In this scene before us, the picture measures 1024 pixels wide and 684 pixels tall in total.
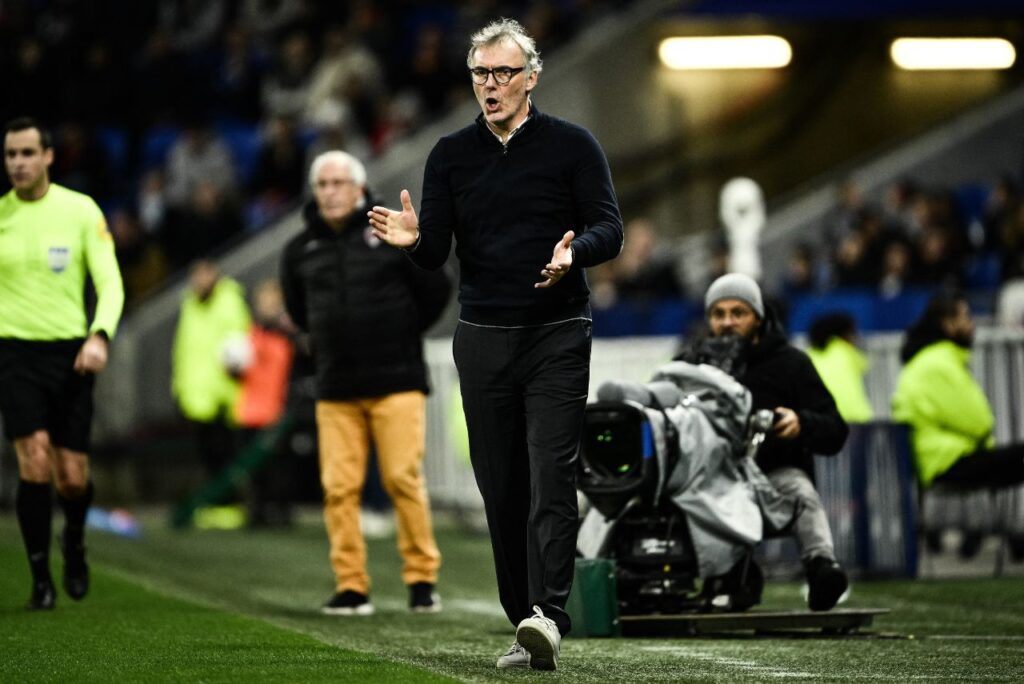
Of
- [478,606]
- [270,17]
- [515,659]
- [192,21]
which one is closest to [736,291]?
[478,606]

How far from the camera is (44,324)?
9328 mm

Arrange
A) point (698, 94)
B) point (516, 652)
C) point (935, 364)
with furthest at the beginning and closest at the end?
point (698, 94) → point (935, 364) → point (516, 652)

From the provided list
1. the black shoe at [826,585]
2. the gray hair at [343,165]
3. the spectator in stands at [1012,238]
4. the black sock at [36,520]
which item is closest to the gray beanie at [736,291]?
the black shoe at [826,585]

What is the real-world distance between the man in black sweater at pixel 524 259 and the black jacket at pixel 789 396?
2140 mm

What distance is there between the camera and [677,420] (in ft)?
27.9

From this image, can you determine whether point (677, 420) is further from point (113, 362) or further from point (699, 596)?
point (113, 362)

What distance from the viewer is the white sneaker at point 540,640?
681 cm

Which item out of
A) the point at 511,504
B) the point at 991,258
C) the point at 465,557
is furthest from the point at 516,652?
the point at 991,258

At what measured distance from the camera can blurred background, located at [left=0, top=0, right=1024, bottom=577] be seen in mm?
19766

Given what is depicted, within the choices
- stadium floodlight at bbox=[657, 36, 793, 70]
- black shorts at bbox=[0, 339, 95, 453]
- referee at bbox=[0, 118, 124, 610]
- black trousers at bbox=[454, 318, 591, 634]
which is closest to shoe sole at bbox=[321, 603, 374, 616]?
referee at bbox=[0, 118, 124, 610]

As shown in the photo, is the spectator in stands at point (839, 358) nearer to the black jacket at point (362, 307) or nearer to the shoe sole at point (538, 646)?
the black jacket at point (362, 307)

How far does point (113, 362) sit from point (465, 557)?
8.06m

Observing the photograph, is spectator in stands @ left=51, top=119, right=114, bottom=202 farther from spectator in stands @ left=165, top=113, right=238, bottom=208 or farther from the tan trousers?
the tan trousers

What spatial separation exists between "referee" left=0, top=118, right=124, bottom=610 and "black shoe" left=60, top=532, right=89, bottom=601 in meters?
0.17
